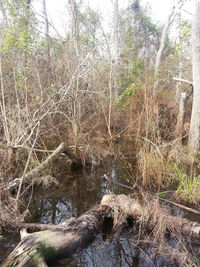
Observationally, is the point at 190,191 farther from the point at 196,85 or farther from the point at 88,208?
the point at 196,85

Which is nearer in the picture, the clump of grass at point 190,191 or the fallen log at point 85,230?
the fallen log at point 85,230

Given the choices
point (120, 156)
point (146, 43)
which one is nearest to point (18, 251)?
point (120, 156)

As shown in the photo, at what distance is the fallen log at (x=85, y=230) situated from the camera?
234 cm

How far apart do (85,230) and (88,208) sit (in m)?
1.00

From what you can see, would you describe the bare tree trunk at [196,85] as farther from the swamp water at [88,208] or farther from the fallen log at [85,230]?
the fallen log at [85,230]

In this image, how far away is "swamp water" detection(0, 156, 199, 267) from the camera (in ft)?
8.83

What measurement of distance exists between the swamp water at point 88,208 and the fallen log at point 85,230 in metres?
0.16

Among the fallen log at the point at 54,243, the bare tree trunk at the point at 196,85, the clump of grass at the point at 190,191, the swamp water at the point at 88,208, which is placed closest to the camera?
the fallen log at the point at 54,243

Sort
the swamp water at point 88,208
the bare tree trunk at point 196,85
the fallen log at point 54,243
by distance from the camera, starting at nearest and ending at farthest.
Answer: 1. the fallen log at point 54,243
2. the swamp water at point 88,208
3. the bare tree trunk at point 196,85

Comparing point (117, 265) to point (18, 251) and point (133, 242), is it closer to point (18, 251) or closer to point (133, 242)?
point (133, 242)

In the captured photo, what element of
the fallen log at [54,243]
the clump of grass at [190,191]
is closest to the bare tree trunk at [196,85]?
the clump of grass at [190,191]

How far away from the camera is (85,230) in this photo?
2918mm

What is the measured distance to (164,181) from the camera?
4629 mm

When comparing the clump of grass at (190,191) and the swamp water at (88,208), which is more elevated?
the clump of grass at (190,191)
